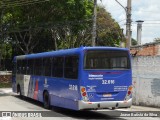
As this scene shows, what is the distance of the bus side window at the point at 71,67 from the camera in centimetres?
1694

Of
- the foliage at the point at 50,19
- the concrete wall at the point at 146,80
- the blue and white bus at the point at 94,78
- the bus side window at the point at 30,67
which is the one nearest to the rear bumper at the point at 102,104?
the blue and white bus at the point at 94,78

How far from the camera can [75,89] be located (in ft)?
54.9

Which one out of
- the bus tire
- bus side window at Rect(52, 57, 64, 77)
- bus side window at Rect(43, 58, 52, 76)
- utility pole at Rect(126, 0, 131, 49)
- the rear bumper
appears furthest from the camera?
utility pole at Rect(126, 0, 131, 49)

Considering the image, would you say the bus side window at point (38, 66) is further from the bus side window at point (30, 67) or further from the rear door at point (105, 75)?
the rear door at point (105, 75)

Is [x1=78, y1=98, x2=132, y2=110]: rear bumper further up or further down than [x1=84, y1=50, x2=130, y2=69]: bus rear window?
further down

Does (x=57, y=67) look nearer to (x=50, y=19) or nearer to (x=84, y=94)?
(x=84, y=94)

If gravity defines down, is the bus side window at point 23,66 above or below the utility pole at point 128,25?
below

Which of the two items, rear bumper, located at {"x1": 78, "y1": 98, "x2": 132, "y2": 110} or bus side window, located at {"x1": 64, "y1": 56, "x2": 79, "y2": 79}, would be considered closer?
rear bumper, located at {"x1": 78, "y1": 98, "x2": 132, "y2": 110}

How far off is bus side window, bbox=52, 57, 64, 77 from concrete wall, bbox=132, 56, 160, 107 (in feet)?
18.3

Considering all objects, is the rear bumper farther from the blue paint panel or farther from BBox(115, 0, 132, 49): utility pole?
BBox(115, 0, 132, 49): utility pole

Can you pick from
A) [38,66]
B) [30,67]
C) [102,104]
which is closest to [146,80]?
[38,66]

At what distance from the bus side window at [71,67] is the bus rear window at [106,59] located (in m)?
0.54

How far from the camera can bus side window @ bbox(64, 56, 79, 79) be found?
55.6 ft

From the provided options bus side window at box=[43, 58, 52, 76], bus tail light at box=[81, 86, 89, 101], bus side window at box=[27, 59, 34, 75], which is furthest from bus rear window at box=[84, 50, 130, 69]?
bus side window at box=[27, 59, 34, 75]
